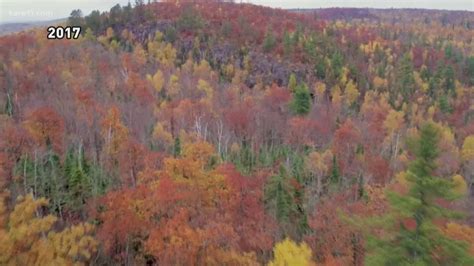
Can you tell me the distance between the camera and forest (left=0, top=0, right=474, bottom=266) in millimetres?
18514

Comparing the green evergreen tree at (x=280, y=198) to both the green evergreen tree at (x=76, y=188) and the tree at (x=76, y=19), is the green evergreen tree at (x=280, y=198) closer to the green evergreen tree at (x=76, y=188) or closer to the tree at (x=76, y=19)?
the green evergreen tree at (x=76, y=188)

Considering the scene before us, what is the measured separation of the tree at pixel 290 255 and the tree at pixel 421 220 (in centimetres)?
946

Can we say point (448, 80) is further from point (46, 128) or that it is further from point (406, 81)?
point (46, 128)

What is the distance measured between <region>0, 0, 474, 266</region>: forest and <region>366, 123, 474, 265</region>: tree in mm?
47

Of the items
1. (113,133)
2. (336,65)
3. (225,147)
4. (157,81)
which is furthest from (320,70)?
(113,133)

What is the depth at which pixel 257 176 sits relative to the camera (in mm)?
43781

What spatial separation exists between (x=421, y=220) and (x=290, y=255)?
11.4 m

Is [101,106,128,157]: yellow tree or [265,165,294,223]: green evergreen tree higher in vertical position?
[101,106,128,157]: yellow tree

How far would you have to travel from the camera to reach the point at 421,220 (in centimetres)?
1381

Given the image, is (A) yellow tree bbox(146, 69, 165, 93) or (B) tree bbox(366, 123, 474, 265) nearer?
(B) tree bbox(366, 123, 474, 265)

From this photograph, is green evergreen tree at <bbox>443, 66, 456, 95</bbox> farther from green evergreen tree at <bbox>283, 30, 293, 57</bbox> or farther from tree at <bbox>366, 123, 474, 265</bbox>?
tree at <bbox>366, 123, 474, 265</bbox>

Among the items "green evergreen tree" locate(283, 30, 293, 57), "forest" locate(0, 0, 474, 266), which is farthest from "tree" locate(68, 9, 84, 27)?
"green evergreen tree" locate(283, 30, 293, 57)

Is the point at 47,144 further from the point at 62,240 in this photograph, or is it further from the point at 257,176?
the point at 62,240

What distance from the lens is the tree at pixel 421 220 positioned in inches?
534
